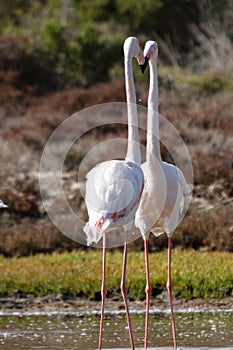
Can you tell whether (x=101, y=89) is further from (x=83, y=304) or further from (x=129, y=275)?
(x=83, y=304)

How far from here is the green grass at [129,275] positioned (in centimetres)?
934

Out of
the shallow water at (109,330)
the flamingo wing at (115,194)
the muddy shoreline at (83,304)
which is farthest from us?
the muddy shoreline at (83,304)

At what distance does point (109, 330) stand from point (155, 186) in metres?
1.43

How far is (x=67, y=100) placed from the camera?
22.0m

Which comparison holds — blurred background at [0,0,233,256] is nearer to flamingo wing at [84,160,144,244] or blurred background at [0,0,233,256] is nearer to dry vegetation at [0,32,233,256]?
dry vegetation at [0,32,233,256]

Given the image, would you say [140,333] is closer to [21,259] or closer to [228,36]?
[21,259]

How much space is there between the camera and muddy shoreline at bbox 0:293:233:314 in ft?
29.8

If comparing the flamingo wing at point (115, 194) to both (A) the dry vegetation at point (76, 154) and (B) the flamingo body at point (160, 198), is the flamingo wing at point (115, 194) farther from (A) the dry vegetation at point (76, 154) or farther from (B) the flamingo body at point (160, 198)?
(A) the dry vegetation at point (76, 154)

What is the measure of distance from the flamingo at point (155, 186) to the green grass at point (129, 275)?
164 centimetres

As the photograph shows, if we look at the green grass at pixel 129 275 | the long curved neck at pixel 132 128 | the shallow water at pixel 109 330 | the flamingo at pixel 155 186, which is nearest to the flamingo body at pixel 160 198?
the flamingo at pixel 155 186

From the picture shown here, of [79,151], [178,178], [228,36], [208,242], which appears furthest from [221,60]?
[178,178]

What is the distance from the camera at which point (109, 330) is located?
8055 millimetres

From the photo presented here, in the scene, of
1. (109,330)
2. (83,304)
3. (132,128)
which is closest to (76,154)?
(83,304)

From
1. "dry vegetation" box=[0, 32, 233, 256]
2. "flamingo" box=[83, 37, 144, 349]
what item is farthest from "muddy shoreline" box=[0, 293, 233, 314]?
"dry vegetation" box=[0, 32, 233, 256]
